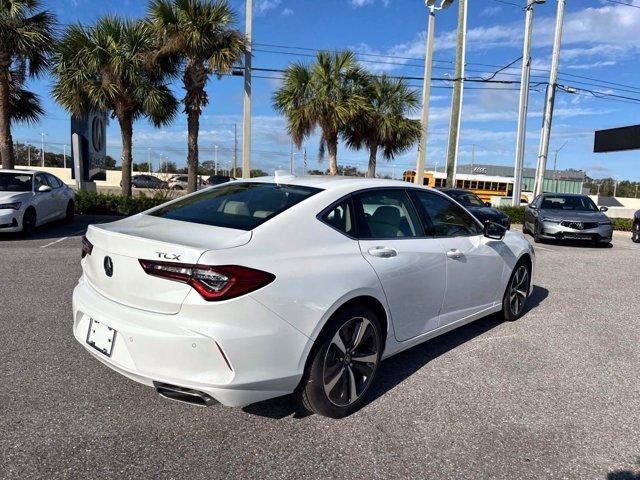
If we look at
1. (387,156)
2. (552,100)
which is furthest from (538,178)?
(387,156)

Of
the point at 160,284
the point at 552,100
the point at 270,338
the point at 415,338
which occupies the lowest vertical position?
the point at 415,338

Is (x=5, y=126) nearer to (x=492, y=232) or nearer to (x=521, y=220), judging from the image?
(x=492, y=232)

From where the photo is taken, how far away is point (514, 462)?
2.72 metres

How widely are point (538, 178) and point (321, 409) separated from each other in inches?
895

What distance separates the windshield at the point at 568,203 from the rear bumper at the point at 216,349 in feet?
40.4

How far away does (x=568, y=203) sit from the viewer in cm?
1348

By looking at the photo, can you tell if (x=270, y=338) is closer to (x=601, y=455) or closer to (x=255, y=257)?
(x=255, y=257)

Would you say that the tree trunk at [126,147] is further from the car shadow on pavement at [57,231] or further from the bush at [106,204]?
the car shadow on pavement at [57,231]

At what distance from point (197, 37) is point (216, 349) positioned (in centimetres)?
1509

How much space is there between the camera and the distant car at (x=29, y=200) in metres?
9.60

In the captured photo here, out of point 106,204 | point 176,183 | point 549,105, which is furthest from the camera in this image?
point 176,183

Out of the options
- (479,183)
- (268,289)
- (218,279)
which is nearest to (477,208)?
(268,289)

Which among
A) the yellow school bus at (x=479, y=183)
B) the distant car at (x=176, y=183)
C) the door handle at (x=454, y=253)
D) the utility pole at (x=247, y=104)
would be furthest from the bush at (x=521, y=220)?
the yellow school bus at (x=479, y=183)

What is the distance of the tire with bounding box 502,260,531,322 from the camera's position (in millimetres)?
5145
